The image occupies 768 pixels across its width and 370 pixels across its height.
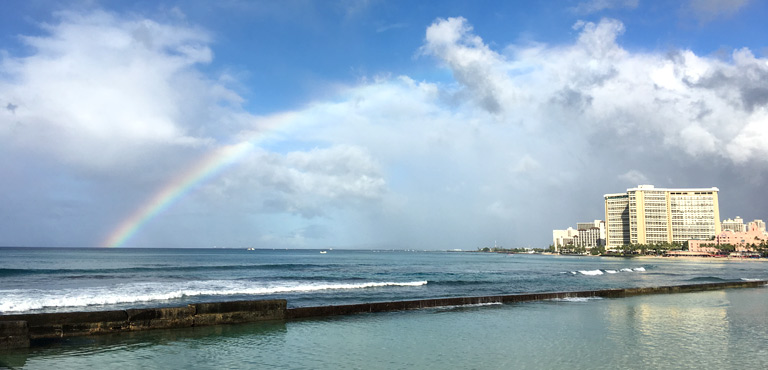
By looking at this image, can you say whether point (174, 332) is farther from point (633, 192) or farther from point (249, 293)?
point (633, 192)

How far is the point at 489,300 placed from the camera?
63.9 ft

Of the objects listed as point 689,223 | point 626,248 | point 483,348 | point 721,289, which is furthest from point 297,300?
point 689,223

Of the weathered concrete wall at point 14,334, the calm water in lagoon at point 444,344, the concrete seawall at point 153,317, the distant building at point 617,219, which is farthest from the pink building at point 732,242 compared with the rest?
the weathered concrete wall at point 14,334

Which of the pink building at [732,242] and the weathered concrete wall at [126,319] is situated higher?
the weathered concrete wall at [126,319]

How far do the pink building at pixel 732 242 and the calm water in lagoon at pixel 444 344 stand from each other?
166 m

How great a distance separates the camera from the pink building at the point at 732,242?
150 meters

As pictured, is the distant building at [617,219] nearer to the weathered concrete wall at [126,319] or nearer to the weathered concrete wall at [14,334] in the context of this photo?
the weathered concrete wall at [126,319]

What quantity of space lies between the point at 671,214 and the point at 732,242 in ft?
76.3

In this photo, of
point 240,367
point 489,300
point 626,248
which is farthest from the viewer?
point 626,248

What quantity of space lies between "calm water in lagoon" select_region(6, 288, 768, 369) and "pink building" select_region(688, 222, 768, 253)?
165832 millimetres

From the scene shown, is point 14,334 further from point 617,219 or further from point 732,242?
point 617,219

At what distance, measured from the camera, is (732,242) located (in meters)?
155

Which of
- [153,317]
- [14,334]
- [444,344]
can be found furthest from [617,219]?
[14,334]

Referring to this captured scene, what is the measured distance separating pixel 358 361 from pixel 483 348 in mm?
2999
